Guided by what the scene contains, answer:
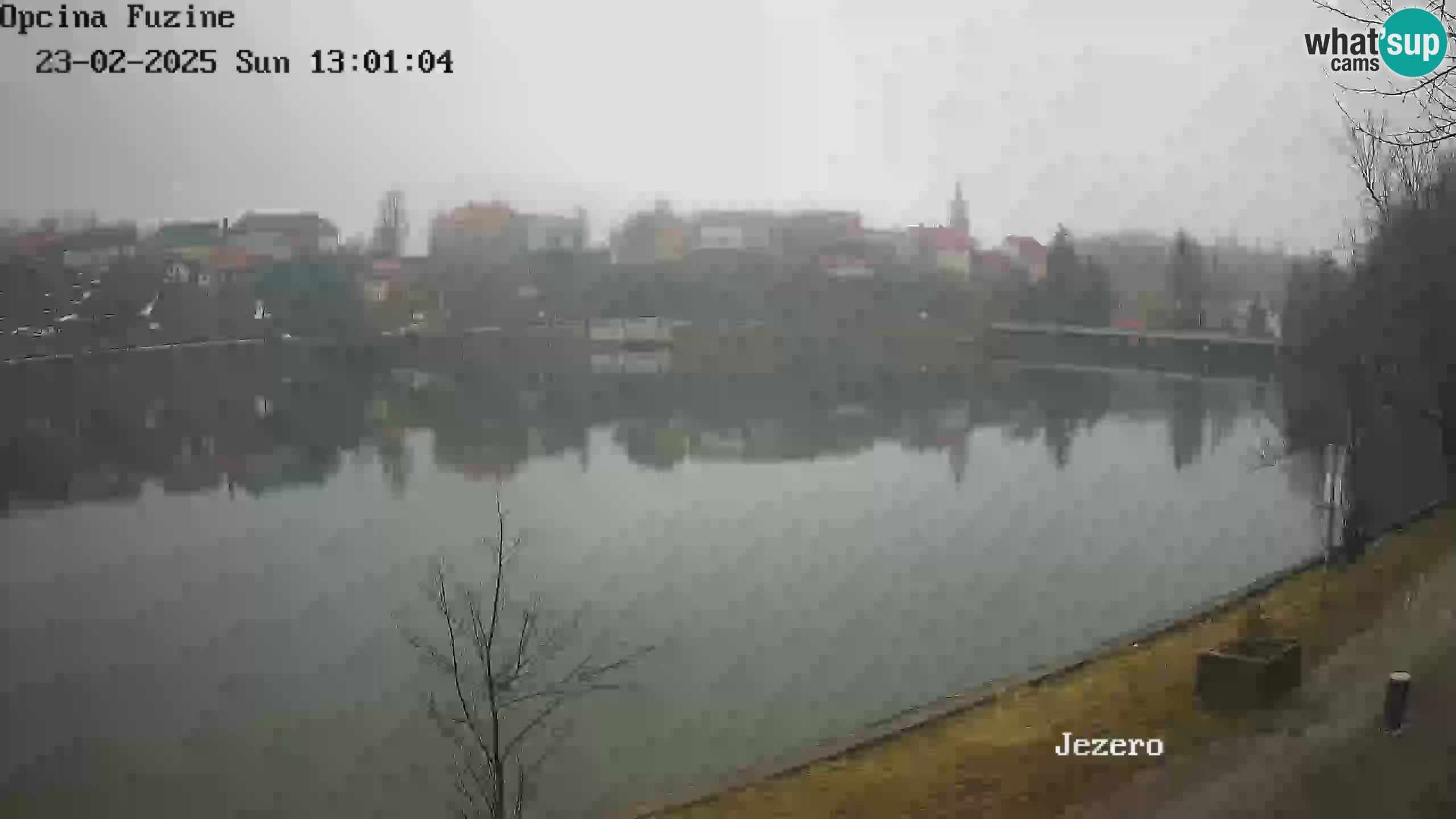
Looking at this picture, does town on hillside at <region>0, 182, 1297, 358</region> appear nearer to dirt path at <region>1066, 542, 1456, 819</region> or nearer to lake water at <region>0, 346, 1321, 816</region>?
lake water at <region>0, 346, 1321, 816</region>

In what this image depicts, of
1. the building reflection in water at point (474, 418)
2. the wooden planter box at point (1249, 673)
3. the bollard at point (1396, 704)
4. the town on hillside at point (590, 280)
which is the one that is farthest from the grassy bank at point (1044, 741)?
the town on hillside at point (590, 280)

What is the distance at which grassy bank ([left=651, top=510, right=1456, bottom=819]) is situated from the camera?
2410 millimetres

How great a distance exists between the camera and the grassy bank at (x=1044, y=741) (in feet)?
7.91

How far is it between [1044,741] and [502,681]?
129cm

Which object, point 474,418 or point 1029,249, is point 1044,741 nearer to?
point 474,418

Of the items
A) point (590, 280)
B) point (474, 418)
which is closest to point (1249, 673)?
point (474, 418)

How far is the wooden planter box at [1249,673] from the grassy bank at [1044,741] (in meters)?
0.07

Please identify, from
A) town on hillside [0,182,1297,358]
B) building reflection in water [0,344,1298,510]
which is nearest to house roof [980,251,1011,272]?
town on hillside [0,182,1297,358]

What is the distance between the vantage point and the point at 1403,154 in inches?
189

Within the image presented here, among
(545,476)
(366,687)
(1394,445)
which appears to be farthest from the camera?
(545,476)

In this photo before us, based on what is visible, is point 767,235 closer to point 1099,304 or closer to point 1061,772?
point 1099,304

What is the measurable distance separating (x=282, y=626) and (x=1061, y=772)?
3.48 meters

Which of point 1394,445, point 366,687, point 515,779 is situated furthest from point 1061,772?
point 1394,445

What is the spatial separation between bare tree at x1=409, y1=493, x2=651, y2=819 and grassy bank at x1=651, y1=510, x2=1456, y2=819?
57 centimetres
